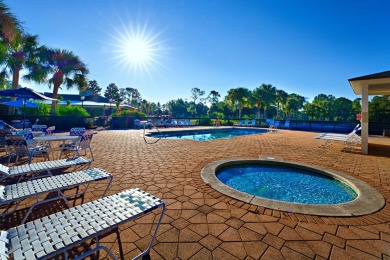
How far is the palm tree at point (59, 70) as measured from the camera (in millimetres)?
15028

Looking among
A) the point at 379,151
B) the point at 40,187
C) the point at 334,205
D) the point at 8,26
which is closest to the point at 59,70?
the point at 8,26

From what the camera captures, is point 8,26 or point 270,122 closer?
point 8,26

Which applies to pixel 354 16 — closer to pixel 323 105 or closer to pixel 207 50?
pixel 207 50

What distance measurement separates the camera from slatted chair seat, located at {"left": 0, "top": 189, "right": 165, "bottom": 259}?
1.04m

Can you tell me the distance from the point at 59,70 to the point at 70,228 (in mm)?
19629

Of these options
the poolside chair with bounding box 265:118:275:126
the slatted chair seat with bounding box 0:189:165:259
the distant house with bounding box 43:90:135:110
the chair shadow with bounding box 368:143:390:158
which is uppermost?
the distant house with bounding box 43:90:135:110

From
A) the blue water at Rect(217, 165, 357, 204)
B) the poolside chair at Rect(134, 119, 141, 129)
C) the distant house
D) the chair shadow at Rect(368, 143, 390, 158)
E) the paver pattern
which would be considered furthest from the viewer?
the distant house

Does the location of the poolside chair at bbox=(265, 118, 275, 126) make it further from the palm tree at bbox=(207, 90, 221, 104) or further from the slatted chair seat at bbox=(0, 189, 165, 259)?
the palm tree at bbox=(207, 90, 221, 104)

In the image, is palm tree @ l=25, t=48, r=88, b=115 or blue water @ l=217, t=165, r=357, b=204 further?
palm tree @ l=25, t=48, r=88, b=115

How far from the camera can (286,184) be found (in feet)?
13.2

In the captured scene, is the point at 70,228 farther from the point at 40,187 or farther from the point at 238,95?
the point at 238,95

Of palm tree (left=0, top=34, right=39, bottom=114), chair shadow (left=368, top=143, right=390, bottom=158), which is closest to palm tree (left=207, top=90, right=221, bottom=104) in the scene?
palm tree (left=0, top=34, right=39, bottom=114)

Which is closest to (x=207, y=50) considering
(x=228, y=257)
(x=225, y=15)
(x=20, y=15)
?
(x=225, y=15)

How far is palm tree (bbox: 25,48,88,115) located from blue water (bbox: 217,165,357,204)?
16.1 meters
